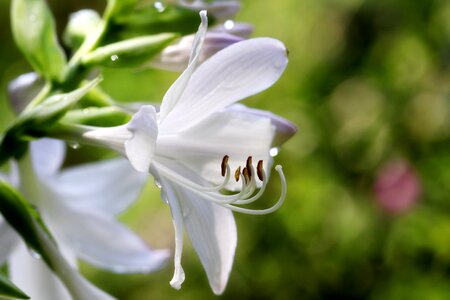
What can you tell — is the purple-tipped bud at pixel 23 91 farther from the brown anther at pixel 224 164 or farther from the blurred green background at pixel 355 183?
the blurred green background at pixel 355 183

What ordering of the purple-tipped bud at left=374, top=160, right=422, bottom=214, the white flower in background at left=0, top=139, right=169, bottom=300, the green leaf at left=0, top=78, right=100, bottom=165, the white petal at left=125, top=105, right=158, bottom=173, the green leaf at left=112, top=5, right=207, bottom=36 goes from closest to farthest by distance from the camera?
the white petal at left=125, top=105, right=158, bottom=173, the green leaf at left=0, top=78, right=100, bottom=165, the green leaf at left=112, top=5, right=207, bottom=36, the white flower in background at left=0, top=139, right=169, bottom=300, the purple-tipped bud at left=374, top=160, right=422, bottom=214

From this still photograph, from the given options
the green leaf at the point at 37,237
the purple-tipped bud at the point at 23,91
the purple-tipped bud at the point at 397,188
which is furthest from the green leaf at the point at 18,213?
the purple-tipped bud at the point at 397,188

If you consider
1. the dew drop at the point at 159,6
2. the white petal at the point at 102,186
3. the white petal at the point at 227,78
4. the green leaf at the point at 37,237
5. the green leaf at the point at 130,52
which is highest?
the white petal at the point at 227,78

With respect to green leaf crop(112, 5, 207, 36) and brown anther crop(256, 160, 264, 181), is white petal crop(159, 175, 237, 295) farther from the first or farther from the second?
green leaf crop(112, 5, 207, 36)

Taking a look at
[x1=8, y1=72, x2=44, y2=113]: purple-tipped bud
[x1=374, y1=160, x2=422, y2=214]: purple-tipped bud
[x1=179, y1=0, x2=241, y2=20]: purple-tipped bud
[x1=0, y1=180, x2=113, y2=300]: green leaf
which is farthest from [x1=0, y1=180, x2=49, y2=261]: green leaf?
[x1=374, y1=160, x2=422, y2=214]: purple-tipped bud

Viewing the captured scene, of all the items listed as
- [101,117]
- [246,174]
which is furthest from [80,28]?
[246,174]

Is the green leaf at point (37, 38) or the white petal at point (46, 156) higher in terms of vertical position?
the green leaf at point (37, 38)
